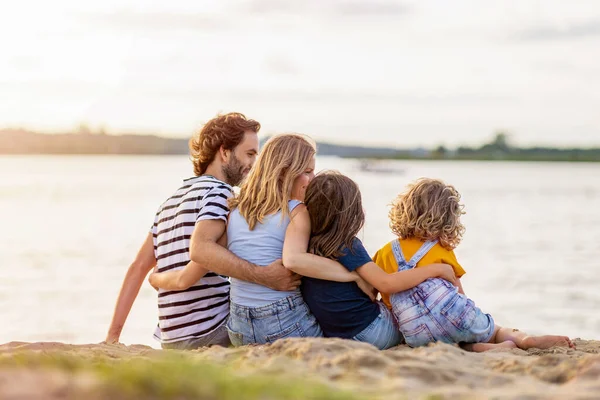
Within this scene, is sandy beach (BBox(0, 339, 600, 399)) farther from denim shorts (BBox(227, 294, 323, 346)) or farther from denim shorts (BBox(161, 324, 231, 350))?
denim shorts (BBox(161, 324, 231, 350))

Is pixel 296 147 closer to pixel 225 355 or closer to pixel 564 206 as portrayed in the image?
pixel 225 355

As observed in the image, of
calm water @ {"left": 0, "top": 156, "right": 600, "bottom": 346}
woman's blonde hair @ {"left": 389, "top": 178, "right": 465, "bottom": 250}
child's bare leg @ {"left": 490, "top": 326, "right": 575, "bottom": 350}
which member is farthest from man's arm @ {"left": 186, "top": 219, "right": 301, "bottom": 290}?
calm water @ {"left": 0, "top": 156, "right": 600, "bottom": 346}

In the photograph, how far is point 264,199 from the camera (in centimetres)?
494

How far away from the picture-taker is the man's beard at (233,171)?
18.2 ft

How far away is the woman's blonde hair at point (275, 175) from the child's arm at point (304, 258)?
10 centimetres

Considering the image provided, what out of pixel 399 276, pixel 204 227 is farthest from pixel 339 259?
pixel 204 227

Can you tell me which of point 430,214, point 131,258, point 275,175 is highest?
point 275,175

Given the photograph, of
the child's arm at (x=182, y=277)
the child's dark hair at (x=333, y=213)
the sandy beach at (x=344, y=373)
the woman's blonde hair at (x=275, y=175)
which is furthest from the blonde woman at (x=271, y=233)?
the sandy beach at (x=344, y=373)

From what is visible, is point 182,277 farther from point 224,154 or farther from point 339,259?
point 339,259

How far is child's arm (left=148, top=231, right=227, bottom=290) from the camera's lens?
5121mm

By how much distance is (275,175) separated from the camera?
192 inches

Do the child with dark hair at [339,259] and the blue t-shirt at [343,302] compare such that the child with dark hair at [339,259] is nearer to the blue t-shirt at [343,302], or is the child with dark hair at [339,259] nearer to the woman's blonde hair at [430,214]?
the blue t-shirt at [343,302]

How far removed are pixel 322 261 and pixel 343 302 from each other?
11.9 inches

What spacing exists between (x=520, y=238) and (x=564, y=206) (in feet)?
46.0
